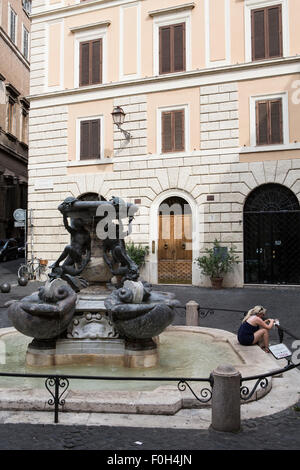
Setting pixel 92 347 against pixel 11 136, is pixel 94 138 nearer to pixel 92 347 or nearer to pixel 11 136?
pixel 11 136

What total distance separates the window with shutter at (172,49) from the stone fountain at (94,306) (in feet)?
40.3

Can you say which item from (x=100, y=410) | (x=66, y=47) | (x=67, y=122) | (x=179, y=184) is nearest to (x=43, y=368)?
(x=100, y=410)

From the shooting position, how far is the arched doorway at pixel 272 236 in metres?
16.0

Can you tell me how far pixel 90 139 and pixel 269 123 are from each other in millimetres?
7271

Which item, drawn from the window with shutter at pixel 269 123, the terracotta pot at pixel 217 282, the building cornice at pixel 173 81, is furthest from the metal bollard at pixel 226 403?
the building cornice at pixel 173 81

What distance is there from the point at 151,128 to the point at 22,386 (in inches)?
547

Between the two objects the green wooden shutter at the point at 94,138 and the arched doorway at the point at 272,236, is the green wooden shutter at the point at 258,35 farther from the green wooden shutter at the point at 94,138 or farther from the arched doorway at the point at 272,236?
the green wooden shutter at the point at 94,138

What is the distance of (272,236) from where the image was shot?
16250mm

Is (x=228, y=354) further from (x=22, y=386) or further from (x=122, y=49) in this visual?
(x=122, y=49)

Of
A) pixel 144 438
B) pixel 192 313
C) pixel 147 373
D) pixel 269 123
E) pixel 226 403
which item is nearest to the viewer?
pixel 144 438

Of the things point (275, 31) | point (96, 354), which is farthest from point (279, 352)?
point (275, 31)

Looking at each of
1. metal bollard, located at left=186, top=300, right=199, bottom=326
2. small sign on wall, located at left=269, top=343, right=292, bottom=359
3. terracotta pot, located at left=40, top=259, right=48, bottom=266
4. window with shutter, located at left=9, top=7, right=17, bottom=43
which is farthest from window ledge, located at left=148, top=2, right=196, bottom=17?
window with shutter, located at left=9, top=7, right=17, bottom=43

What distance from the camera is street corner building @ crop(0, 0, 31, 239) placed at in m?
29.2
